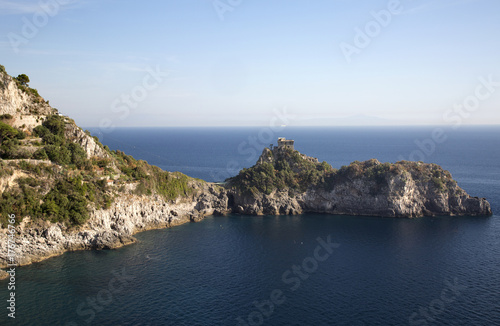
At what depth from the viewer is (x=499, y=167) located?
121 metres

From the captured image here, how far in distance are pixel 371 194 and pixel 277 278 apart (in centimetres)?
3702

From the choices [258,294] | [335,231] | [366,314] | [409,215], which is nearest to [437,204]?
[409,215]

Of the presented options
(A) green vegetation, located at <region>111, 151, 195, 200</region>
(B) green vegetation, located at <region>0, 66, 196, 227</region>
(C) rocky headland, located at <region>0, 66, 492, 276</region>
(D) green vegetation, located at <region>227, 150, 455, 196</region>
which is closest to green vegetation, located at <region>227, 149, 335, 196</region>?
(D) green vegetation, located at <region>227, 150, 455, 196</region>

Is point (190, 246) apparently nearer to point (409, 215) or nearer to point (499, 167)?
point (409, 215)

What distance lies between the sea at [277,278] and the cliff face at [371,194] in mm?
6259

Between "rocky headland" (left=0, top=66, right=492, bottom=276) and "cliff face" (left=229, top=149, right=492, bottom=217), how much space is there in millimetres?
209

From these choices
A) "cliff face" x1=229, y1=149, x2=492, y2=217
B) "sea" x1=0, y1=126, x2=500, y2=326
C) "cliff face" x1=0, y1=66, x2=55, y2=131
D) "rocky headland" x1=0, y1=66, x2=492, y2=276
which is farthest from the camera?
"cliff face" x1=229, y1=149, x2=492, y2=217

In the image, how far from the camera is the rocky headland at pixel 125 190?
156ft

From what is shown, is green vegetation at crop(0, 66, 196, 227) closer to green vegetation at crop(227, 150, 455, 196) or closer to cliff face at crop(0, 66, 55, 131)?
cliff face at crop(0, 66, 55, 131)

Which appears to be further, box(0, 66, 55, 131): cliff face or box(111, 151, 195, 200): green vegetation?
box(111, 151, 195, 200): green vegetation

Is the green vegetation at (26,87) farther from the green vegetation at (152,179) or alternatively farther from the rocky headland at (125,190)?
the green vegetation at (152,179)

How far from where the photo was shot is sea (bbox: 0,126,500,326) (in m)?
34.2

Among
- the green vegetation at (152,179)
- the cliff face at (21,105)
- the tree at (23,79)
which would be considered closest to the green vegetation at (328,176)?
the green vegetation at (152,179)

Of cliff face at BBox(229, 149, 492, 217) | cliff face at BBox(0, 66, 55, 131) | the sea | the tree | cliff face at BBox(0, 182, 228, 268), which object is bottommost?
the sea
